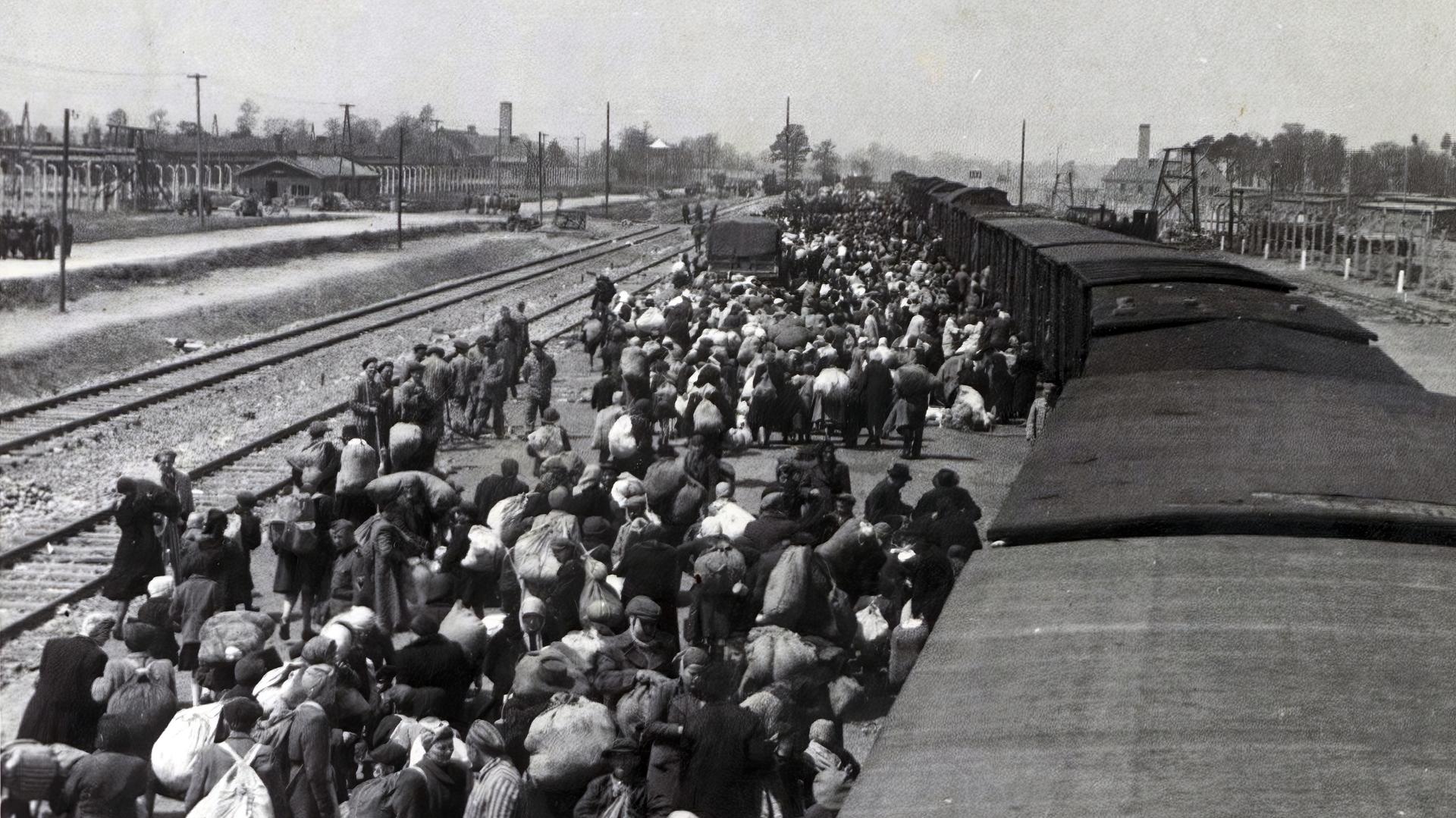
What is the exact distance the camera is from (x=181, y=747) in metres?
6.50

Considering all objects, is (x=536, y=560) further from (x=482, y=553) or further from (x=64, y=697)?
(x=64, y=697)

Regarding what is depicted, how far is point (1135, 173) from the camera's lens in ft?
260

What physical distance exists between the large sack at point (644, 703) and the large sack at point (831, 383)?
10.8m

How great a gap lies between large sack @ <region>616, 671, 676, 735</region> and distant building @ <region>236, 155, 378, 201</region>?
7554 centimetres

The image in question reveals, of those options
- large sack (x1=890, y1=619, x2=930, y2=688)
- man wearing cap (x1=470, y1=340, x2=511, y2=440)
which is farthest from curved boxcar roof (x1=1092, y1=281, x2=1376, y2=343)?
man wearing cap (x1=470, y1=340, x2=511, y2=440)

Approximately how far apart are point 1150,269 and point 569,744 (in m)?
11.0

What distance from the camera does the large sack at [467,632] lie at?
24.9 feet

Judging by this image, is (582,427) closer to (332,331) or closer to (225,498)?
(225,498)

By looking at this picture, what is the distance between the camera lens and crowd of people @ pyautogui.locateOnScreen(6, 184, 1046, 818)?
6.26 m

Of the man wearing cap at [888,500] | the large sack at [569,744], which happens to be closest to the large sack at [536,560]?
the large sack at [569,744]

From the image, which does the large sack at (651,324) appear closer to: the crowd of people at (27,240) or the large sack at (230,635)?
the large sack at (230,635)

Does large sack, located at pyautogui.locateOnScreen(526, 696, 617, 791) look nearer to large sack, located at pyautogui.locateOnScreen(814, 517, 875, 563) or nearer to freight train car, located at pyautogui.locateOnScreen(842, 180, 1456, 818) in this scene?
freight train car, located at pyautogui.locateOnScreen(842, 180, 1456, 818)

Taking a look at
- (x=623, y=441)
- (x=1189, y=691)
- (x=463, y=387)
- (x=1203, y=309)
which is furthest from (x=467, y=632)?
(x=463, y=387)

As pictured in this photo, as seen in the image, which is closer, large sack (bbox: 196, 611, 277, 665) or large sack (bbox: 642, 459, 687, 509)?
large sack (bbox: 196, 611, 277, 665)
